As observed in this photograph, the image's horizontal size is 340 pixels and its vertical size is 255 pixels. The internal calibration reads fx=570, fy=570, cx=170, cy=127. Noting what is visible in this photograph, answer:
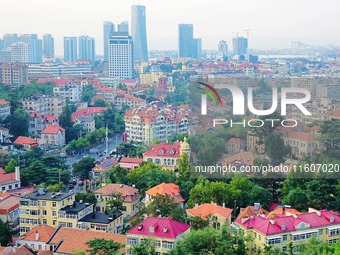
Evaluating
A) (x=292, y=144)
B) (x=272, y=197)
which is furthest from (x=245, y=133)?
(x=272, y=197)

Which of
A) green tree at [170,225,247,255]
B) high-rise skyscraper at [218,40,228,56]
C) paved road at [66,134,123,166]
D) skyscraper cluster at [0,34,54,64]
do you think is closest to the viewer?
green tree at [170,225,247,255]

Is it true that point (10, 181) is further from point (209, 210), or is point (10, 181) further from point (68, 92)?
point (68, 92)

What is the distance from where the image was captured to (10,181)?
377 inches

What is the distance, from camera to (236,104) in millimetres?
6793

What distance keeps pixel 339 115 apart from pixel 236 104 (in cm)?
316

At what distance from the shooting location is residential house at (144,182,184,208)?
8.01 m

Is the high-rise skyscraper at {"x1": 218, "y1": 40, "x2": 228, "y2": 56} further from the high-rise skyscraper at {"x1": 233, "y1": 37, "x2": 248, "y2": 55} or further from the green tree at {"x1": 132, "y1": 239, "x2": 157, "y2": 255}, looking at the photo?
the green tree at {"x1": 132, "y1": 239, "x2": 157, "y2": 255}

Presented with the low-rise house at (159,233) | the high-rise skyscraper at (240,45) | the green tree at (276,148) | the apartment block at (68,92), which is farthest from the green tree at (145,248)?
the high-rise skyscraper at (240,45)

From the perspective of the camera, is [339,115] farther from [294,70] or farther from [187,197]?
[294,70]

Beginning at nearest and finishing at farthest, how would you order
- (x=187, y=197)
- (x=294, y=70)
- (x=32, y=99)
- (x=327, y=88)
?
(x=187, y=197) → (x=327, y=88) → (x=32, y=99) → (x=294, y=70)

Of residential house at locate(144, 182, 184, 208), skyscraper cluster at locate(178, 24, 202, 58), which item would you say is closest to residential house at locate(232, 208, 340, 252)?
residential house at locate(144, 182, 184, 208)

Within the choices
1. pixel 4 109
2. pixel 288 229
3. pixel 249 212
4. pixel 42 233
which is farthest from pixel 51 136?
pixel 288 229

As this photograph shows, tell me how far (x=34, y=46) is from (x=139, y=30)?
32.8 ft

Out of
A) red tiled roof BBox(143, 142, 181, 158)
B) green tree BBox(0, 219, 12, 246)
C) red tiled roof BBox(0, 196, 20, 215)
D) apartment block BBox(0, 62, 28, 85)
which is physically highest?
apartment block BBox(0, 62, 28, 85)
